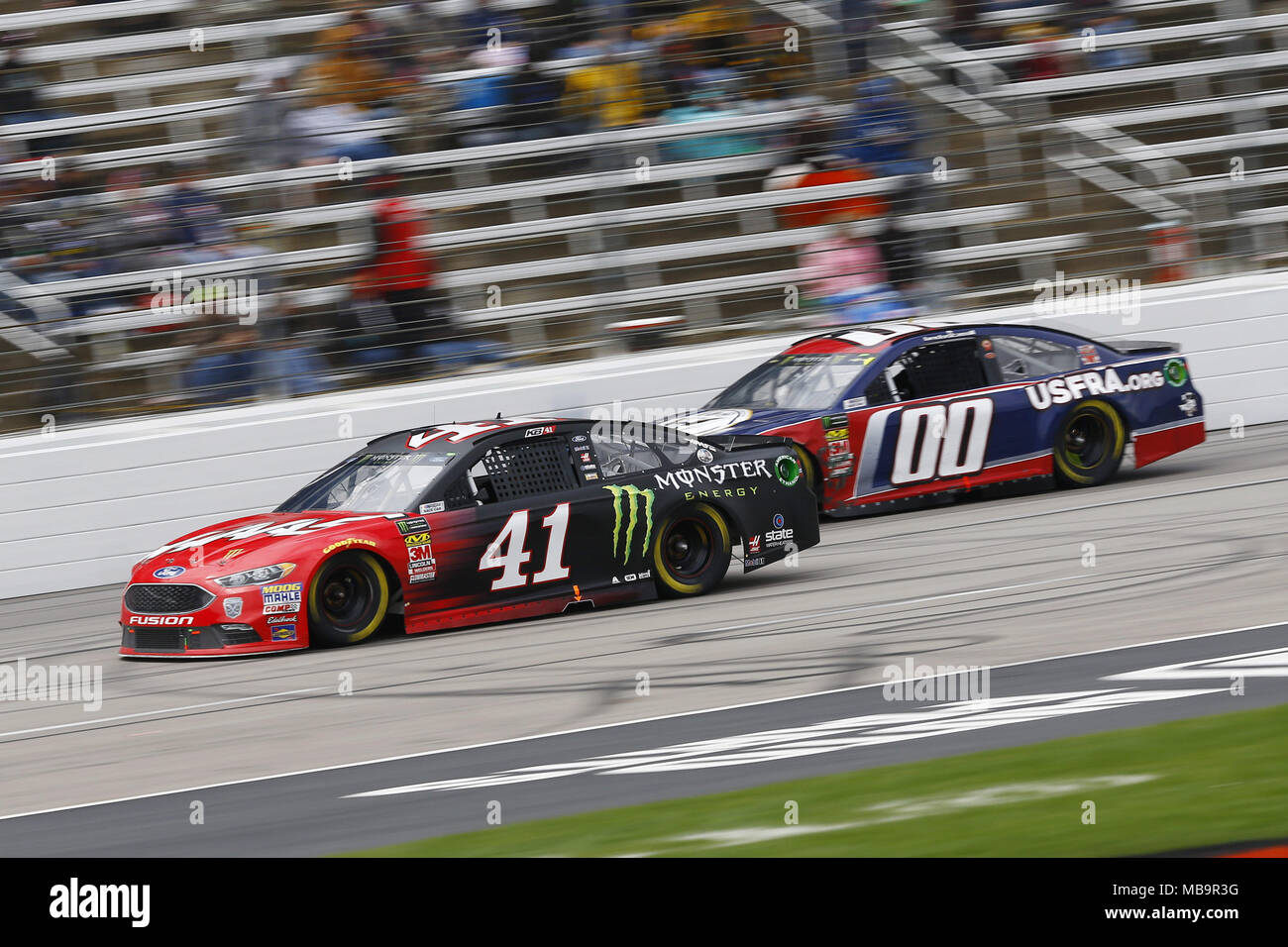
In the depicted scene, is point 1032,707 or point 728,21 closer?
point 1032,707

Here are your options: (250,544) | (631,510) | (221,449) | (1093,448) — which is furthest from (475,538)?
(1093,448)

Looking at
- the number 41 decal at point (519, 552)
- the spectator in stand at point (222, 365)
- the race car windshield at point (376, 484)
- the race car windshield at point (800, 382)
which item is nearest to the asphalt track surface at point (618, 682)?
the number 41 decal at point (519, 552)

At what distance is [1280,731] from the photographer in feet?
20.0

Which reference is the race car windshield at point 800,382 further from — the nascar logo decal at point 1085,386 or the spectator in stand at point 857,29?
the spectator in stand at point 857,29

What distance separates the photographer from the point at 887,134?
1641cm

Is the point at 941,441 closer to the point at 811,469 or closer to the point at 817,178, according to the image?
the point at 811,469

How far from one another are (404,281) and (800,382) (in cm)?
372

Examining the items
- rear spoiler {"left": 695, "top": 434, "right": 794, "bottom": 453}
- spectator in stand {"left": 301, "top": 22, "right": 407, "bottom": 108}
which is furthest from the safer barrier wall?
rear spoiler {"left": 695, "top": 434, "right": 794, "bottom": 453}

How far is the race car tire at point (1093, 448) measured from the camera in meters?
13.8

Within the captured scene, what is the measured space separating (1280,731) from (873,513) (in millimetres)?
7177

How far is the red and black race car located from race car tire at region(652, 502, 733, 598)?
0.01 meters

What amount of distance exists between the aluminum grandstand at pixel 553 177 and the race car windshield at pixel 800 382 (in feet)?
6.69
